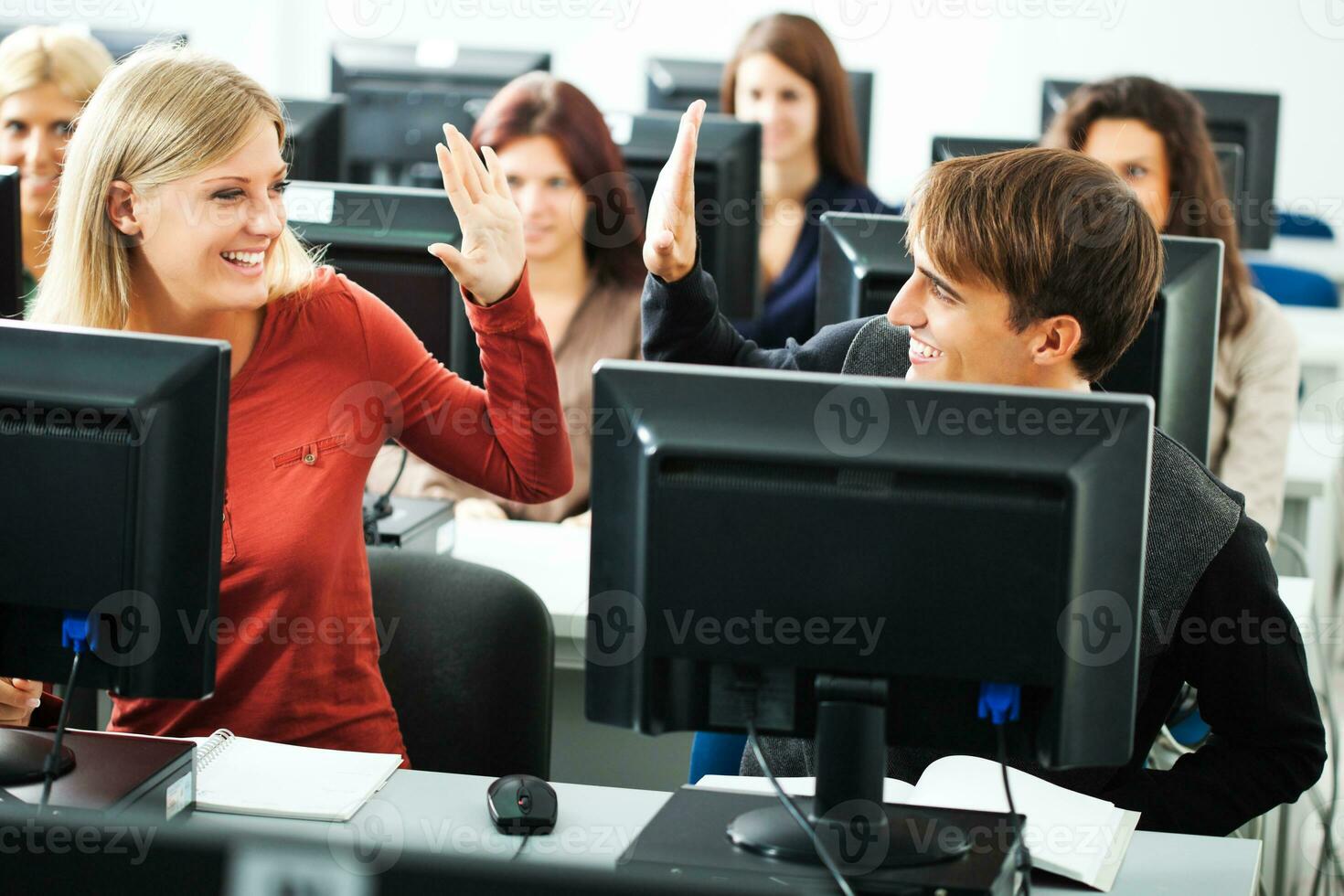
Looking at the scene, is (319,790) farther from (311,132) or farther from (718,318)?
(311,132)

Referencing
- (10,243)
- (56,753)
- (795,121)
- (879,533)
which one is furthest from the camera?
(795,121)

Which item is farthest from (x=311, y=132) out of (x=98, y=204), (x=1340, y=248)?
(x=1340, y=248)

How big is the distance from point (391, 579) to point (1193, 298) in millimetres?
962

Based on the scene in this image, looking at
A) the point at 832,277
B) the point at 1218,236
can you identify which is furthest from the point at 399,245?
the point at 1218,236

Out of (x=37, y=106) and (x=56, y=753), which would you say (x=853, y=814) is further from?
(x=37, y=106)

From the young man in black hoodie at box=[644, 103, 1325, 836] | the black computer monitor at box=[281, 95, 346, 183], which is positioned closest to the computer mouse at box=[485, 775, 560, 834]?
the young man in black hoodie at box=[644, 103, 1325, 836]

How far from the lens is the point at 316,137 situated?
9.89 ft

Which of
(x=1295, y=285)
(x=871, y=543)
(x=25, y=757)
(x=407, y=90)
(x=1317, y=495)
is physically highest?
(x=407, y=90)

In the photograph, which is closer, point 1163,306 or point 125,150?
point 125,150

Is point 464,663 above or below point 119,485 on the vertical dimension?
below

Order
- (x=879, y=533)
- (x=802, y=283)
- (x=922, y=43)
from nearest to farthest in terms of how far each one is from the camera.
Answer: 1. (x=879, y=533)
2. (x=802, y=283)
3. (x=922, y=43)

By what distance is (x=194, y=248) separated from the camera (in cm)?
156

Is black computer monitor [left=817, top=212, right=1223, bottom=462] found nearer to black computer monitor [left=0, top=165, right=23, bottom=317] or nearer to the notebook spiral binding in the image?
the notebook spiral binding

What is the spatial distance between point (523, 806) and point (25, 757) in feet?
1.30
